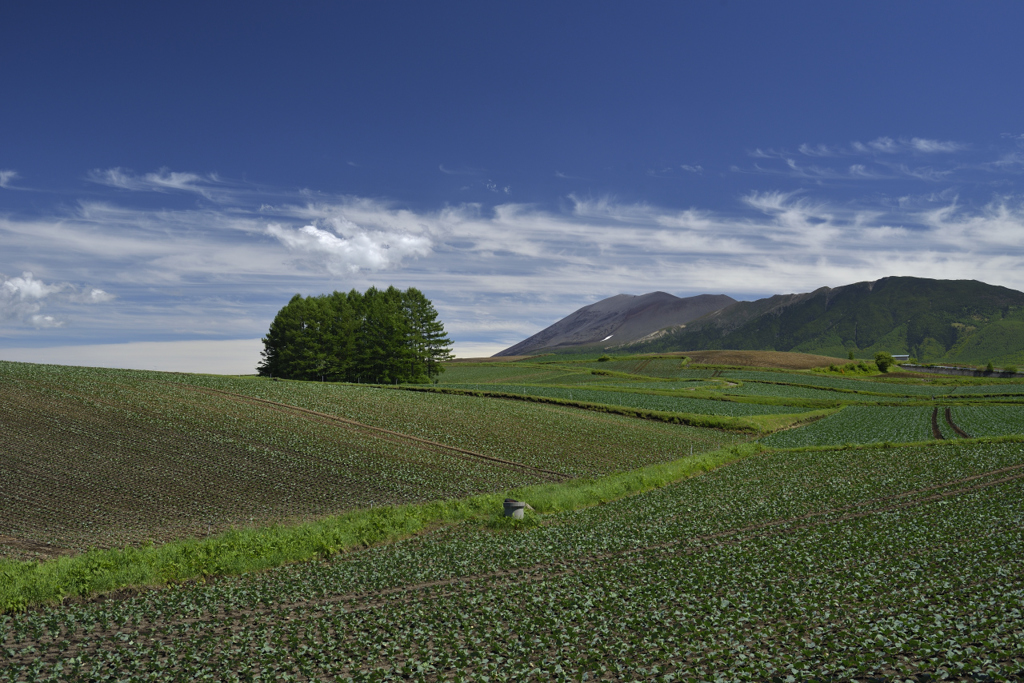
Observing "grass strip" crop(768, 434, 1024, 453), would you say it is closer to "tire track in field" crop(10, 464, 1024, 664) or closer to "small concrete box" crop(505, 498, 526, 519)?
"tire track in field" crop(10, 464, 1024, 664)

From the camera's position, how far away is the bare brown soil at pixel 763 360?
15562cm

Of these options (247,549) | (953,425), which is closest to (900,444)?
(953,425)

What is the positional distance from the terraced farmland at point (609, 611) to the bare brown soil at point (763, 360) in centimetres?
13179

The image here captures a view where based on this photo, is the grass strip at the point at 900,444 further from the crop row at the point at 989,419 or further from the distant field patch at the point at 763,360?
the distant field patch at the point at 763,360

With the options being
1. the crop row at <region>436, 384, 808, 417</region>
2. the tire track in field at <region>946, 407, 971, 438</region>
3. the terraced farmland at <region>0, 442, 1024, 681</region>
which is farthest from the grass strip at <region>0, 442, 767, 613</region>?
the crop row at <region>436, 384, 808, 417</region>

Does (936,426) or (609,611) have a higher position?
(609,611)

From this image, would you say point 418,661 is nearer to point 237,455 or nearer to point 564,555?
point 564,555

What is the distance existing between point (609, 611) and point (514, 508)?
11.0 m

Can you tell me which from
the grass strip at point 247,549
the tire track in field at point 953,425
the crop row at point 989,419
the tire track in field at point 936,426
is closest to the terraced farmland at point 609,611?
the grass strip at point 247,549

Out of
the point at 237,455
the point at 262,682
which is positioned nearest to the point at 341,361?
the point at 237,455

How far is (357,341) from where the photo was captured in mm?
92812

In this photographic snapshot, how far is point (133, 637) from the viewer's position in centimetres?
1441

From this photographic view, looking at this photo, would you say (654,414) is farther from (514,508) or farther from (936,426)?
(514,508)

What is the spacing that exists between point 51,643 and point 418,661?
946 cm
